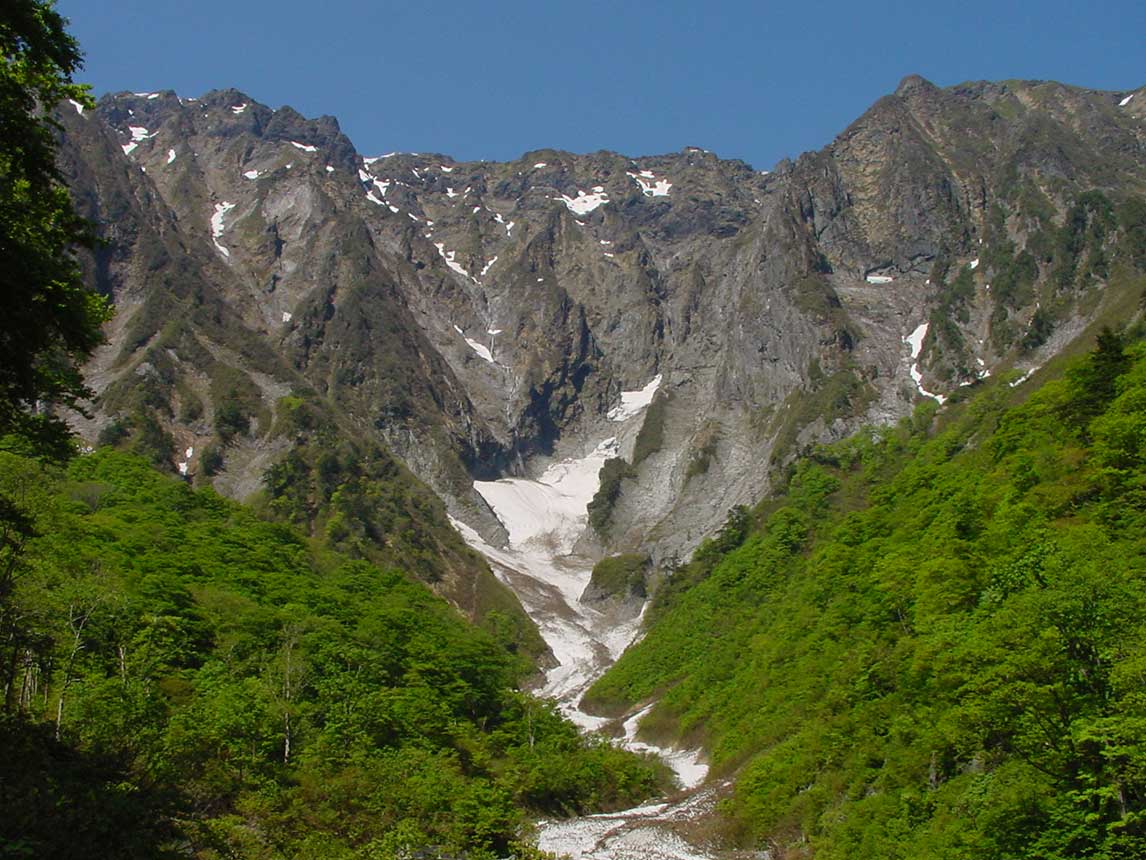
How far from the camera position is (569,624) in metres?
146

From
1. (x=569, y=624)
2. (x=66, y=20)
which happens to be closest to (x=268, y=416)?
(x=569, y=624)

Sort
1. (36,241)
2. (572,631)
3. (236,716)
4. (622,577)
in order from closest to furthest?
(36,241), (236,716), (572,631), (622,577)

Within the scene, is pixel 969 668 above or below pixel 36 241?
below

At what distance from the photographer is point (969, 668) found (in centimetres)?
1983

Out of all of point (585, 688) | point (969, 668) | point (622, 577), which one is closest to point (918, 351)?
point (622, 577)

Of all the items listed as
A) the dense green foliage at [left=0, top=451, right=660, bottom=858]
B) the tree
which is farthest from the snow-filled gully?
the tree

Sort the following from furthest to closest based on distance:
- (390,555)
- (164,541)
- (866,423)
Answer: (866,423)
(390,555)
(164,541)

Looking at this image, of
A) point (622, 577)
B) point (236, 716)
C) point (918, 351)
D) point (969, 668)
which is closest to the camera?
point (969, 668)

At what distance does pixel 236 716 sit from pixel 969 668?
2159 centimetres

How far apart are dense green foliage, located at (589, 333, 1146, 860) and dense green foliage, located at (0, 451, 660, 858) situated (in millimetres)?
11561

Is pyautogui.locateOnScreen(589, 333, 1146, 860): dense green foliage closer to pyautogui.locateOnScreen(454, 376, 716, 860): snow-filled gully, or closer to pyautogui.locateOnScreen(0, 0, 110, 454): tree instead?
pyautogui.locateOnScreen(454, 376, 716, 860): snow-filled gully

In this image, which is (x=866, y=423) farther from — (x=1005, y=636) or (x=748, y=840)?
(x=1005, y=636)

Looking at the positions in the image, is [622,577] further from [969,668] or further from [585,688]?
[969,668]

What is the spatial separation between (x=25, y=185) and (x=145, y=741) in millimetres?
14257
